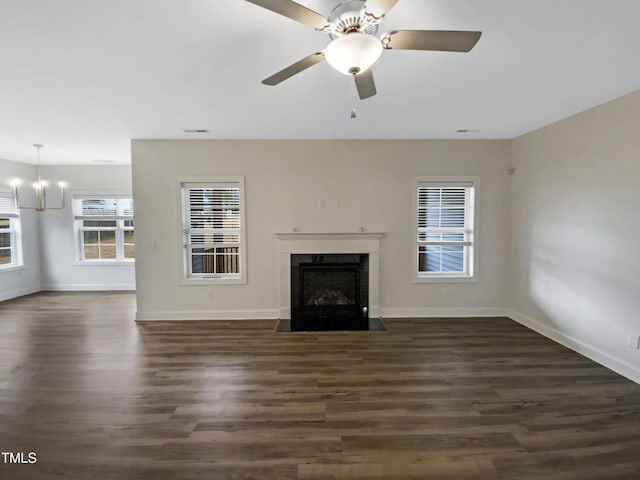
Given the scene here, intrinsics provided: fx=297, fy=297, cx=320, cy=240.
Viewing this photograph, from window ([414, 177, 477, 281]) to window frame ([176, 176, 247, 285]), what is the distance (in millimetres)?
2548

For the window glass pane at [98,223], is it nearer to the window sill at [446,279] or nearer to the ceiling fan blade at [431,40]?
the window sill at [446,279]

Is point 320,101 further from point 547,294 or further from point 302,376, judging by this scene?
point 547,294

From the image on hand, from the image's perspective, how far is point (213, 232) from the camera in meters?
4.41

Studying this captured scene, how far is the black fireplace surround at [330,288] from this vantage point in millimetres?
4355

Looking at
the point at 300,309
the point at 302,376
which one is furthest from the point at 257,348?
the point at 300,309

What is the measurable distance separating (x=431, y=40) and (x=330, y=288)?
350 centimetres

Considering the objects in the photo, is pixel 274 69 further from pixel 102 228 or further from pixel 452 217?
pixel 102 228

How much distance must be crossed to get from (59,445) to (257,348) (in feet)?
5.76

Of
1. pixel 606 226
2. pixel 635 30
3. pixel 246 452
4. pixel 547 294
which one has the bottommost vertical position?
pixel 246 452

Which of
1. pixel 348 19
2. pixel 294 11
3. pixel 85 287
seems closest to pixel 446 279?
pixel 348 19

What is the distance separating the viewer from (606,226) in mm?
2945

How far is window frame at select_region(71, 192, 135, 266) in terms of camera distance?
20.4ft

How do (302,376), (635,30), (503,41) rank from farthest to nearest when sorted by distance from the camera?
1. (302,376)
2. (503,41)
3. (635,30)

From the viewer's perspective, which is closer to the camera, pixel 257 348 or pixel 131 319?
pixel 257 348
